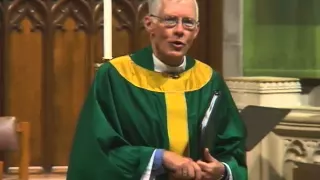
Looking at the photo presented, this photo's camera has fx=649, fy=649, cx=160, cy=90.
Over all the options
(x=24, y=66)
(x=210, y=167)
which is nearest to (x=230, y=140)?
Result: (x=210, y=167)

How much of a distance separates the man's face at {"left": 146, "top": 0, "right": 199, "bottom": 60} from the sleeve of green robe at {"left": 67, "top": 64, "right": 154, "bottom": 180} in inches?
6.9

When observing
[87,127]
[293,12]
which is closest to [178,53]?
[87,127]

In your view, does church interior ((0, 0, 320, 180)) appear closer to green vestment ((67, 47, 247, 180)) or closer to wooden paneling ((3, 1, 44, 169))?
wooden paneling ((3, 1, 44, 169))

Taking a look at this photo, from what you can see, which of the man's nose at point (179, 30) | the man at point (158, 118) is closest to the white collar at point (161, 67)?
the man at point (158, 118)

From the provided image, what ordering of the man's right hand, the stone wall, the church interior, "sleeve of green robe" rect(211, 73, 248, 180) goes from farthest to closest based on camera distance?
the church interior
the stone wall
"sleeve of green robe" rect(211, 73, 248, 180)
the man's right hand

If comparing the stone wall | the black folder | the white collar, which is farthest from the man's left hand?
the stone wall

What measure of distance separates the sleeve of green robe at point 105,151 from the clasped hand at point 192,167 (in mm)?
49

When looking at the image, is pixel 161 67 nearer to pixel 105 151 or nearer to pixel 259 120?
pixel 105 151

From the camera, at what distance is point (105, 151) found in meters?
1.50

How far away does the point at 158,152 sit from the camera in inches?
58.5

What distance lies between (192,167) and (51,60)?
161 cm

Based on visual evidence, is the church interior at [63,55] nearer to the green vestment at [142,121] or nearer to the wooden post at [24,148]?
the wooden post at [24,148]

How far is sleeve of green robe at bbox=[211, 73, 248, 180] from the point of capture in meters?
1.57

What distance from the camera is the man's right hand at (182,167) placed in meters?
1.45
